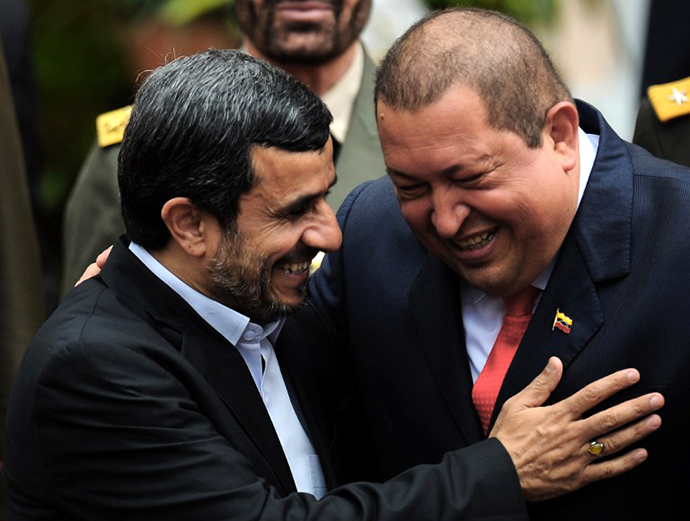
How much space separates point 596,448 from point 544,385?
6.5 inches

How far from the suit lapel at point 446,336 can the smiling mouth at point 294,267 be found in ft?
0.91

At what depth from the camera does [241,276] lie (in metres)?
2.94

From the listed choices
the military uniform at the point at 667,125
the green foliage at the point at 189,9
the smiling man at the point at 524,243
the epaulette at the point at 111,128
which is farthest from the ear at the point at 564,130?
the green foliage at the point at 189,9

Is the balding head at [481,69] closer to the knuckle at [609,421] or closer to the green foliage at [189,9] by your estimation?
the knuckle at [609,421]

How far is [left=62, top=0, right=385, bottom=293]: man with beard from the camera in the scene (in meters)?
4.16

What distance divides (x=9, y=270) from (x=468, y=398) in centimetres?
152

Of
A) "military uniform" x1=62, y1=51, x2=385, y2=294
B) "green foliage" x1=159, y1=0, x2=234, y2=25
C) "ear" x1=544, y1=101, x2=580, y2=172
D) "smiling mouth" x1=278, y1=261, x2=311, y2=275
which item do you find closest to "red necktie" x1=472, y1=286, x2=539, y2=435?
"ear" x1=544, y1=101, x2=580, y2=172

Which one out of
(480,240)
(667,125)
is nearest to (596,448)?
(480,240)

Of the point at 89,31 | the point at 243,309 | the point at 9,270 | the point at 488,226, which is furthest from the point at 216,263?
the point at 89,31

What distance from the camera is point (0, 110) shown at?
154 inches

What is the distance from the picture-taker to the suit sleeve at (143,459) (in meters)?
2.73

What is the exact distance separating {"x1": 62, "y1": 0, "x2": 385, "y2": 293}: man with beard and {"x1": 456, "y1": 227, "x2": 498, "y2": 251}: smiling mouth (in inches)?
46.7

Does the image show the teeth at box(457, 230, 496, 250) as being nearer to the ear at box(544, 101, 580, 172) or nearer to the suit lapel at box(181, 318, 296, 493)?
the ear at box(544, 101, 580, 172)

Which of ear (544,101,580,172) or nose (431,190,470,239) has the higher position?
ear (544,101,580,172)
